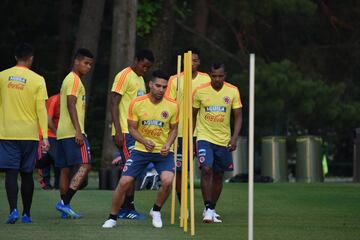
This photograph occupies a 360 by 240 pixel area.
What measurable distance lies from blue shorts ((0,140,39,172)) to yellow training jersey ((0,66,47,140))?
7cm

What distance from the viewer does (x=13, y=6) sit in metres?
41.5

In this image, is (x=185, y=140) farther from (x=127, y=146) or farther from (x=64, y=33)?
(x=64, y=33)

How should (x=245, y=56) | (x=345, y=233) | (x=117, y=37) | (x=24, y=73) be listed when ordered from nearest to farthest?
(x=345, y=233)
(x=24, y=73)
(x=117, y=37)
(x=245, y=56)

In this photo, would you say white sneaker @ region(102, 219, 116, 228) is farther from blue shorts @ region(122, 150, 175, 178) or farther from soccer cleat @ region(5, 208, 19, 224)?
soccer cleat @ region(5, 208, 19, 224)

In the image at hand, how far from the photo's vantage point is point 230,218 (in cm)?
1661

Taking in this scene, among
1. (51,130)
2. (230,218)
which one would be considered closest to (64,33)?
(51,130)

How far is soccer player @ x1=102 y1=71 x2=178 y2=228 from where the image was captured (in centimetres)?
1484

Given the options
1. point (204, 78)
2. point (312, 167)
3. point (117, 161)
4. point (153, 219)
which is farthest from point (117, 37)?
point (153, 219)

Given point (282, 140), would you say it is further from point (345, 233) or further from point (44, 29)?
point (345, 233)

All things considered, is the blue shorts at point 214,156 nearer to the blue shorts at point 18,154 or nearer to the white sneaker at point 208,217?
the white sneaker at point 208,217

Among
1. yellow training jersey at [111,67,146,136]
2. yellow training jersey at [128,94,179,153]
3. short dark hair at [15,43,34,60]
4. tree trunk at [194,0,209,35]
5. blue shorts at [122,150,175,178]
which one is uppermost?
tree trunk at [194,0,209,35]

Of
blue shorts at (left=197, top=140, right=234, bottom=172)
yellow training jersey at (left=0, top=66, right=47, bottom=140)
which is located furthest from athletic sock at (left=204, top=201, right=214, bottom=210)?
yellow training jersey at (left=0, top=66, right=47, bottom=140)

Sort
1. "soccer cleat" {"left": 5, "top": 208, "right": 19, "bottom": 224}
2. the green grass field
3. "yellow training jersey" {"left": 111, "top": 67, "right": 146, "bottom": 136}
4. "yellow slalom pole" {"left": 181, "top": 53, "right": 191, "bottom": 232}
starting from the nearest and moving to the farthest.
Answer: the green grass field → "yellow slalom pole" {"left": 181, "top": 53, "right": 191, "bottom": 232} → "soccer cleat" {"left": 5, "top": 208, "right": 19, "bottom": 224} → "yellow training jersey" {"left": 111, "top": 67, "right": 146, "bottom": 136}

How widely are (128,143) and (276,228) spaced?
96.8 inches
